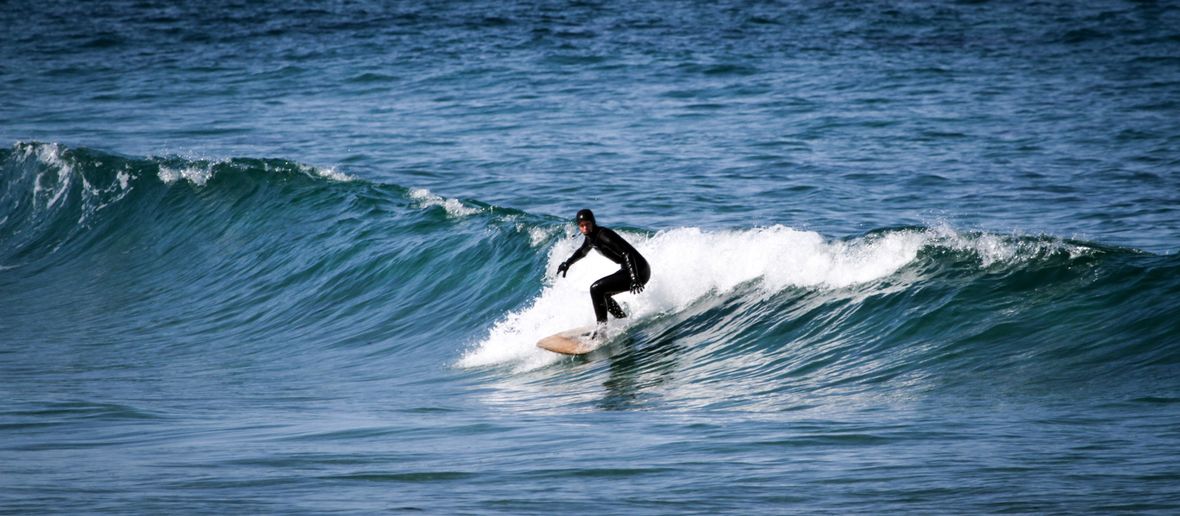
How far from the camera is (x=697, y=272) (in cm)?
1411

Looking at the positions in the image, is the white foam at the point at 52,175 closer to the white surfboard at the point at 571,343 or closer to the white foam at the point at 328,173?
the white foam at the point at 328,173

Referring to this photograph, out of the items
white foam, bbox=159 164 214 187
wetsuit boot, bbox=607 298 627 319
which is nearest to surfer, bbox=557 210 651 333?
wetsuit boot, bbox=607 298 627 319

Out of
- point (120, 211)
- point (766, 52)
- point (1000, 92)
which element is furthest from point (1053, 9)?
point (120, 211)

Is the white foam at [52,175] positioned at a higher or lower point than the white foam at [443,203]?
lower

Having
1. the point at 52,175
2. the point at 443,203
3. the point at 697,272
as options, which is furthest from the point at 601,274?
the point at 52,175

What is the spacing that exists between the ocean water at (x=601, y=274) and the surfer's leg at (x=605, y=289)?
1.57 ft

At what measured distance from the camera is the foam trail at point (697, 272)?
12953mm

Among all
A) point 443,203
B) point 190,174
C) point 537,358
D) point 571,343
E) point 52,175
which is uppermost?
point 571,343

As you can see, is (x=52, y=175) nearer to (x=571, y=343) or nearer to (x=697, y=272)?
(x=697, y=272)

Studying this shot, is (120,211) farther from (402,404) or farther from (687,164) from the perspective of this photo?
(402,404)

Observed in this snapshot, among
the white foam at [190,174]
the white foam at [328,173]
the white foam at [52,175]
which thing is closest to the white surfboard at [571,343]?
the white foam at [328,173]

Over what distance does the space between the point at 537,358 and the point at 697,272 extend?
227cm

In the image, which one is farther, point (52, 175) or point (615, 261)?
point (52, 175)

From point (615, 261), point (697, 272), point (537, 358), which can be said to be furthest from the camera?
point (697, 272)
